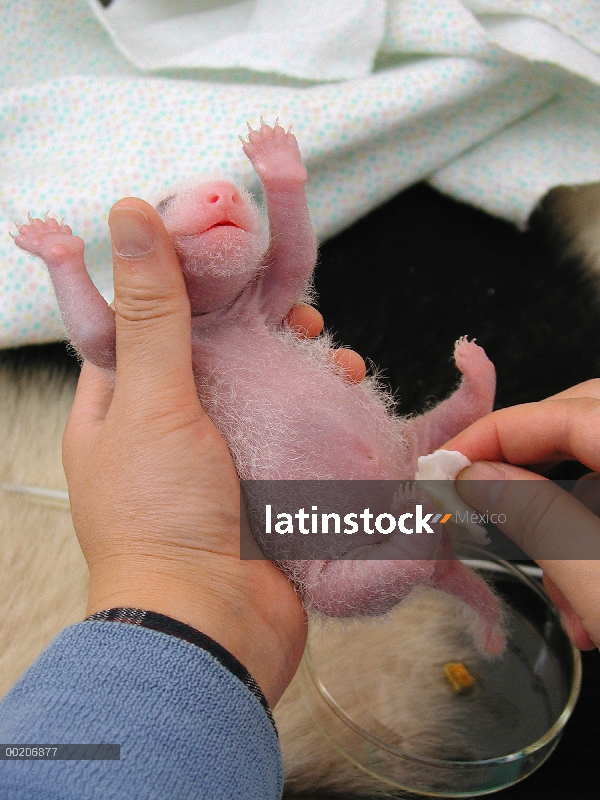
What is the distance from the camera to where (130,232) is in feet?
2.08

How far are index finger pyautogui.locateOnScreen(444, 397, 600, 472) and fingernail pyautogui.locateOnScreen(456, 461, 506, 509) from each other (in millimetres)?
25

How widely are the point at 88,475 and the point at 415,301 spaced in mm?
828

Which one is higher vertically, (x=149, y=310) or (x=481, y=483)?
(x=149, y=310)

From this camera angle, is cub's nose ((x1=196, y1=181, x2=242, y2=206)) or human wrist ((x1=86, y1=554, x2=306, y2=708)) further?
cub's nose ((x1=196, y1=181, x2=242, y2=206))

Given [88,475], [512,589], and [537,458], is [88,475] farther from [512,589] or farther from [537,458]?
[512,589]

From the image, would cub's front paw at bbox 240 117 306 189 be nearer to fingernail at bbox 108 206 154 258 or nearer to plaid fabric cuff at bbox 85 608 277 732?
fingernail at bbox 108 206 154 258

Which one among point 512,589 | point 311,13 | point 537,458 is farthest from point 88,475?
point 311,13

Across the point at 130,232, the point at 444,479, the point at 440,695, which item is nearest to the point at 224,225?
the point at 130,232

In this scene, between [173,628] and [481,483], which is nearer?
[173,628]

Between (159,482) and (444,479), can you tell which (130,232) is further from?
(444,479)

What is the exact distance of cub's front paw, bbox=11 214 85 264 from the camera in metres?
0.73

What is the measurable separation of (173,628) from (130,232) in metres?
0.38

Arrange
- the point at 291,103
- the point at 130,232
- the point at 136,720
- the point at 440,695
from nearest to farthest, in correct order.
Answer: the point at 136,720, the point at 130,232, the point at 440,695, the point at 291,103

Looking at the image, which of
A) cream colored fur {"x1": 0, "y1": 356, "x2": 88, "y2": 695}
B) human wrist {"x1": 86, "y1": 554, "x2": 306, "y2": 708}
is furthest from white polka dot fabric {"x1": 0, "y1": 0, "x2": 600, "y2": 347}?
human wrist {"x1": 86, "y1": 554, "x2": 306, "y2": 708}
